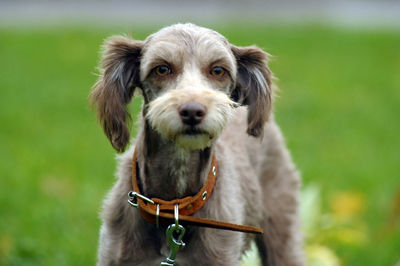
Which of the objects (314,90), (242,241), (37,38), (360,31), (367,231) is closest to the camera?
(242,241)

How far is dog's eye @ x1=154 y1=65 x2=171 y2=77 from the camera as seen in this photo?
4.23 metres

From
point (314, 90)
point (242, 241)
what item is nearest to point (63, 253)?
point (242, 241)

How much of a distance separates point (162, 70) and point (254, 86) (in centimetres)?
70

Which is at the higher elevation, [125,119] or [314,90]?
[314,90]

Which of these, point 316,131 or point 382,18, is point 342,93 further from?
point 382,18

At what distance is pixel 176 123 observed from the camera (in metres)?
3.85

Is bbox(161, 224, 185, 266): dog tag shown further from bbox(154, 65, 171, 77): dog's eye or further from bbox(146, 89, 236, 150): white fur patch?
bbox(154, 65, 171, 77): dog's eye

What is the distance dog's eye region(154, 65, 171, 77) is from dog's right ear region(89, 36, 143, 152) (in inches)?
10.1

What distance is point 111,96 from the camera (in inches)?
166

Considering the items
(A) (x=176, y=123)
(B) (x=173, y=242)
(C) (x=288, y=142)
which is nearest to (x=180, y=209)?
(B) (x=173, y=242)

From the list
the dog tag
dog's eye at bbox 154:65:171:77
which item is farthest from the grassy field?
the dog tag

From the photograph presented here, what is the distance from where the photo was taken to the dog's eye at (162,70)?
4234 mm

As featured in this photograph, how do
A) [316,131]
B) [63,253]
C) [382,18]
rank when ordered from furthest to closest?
1. [382,18]
2. [316,131]
3. [63,253]

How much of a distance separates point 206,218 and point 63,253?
220 cm
